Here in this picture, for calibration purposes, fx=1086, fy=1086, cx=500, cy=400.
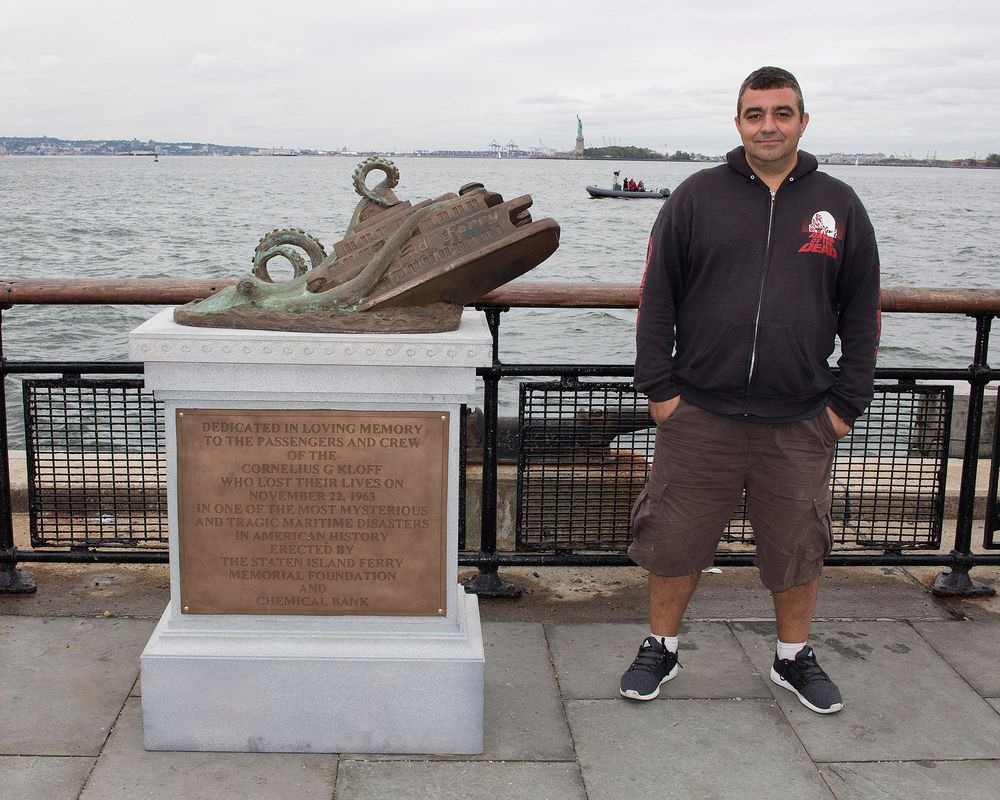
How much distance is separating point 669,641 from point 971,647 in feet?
4.17

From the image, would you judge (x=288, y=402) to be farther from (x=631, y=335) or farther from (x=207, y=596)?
(x=631, y=335)

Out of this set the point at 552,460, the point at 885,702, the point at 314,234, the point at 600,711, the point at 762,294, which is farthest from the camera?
the point at 314,234

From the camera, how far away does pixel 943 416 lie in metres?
4.74

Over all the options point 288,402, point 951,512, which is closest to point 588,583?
point 288,402

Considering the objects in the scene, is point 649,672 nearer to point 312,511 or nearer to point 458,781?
point 458,781

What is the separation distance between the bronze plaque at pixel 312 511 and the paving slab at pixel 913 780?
134 centimetres

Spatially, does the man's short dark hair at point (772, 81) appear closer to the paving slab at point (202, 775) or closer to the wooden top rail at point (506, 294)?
the wooden top rail at point (506, 294)

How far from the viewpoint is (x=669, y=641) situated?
12.7 feet

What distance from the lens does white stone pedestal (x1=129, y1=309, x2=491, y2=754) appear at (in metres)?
3.30

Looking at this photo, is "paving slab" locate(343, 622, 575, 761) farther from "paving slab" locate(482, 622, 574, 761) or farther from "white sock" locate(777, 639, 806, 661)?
"white sock" locate(777, 639, 806, 661)

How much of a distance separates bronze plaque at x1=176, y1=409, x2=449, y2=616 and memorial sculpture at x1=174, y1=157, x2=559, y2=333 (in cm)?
29

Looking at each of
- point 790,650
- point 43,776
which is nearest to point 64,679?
point 43,776

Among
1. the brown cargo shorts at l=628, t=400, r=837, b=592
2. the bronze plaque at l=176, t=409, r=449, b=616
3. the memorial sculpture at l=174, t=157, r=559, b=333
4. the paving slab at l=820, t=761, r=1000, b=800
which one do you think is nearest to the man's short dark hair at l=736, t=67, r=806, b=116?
the memorial sculpture at l=174, t=157, r=559, b=333

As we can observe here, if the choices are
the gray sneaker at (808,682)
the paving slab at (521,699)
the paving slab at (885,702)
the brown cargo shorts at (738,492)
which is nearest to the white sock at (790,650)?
the gray sneaker at (808,682)
